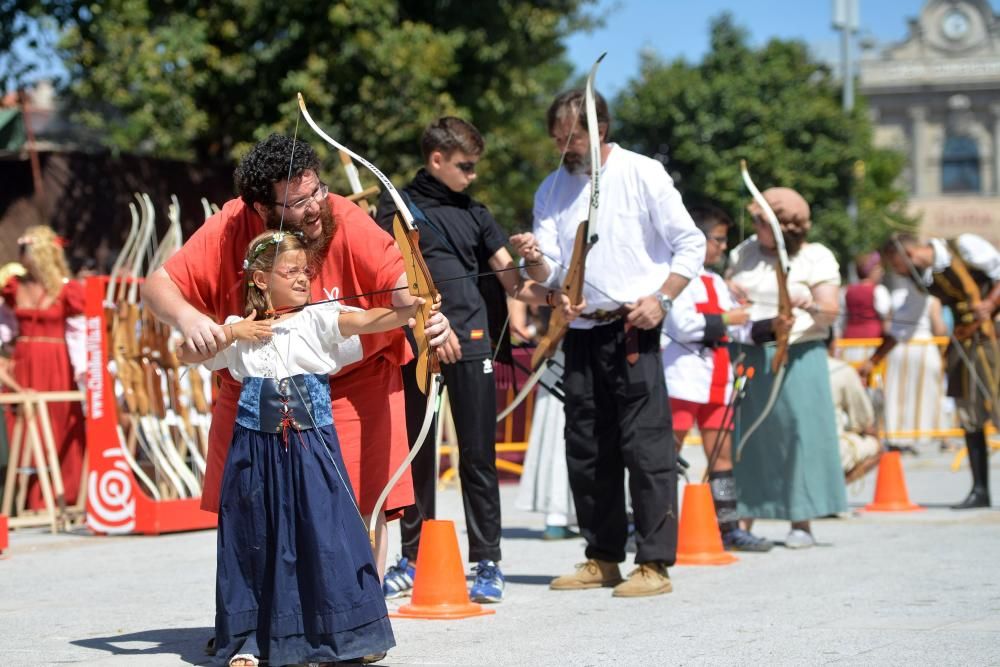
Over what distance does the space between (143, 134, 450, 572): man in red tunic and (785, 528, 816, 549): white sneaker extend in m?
3.80

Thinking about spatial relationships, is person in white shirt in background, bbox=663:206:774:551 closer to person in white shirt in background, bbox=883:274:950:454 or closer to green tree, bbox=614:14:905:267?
person in white shirt in background, bbox=883:274:950:454

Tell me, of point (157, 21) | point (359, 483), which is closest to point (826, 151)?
point (157, 21)

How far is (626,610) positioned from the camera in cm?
620

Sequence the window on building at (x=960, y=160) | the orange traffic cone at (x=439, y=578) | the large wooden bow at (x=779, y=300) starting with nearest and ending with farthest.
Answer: the orange traffic cone at (x=439, y=578) < the large wooden bow at (x=779, y=300) < the window on building at (x=960, y=160)

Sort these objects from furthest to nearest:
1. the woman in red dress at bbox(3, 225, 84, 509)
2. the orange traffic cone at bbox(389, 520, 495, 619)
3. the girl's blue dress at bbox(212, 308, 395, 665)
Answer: the woman in red dress at bbox(3, 225, 84, 509) → the orange traffic cone at bbox(389, 520, 495, 619) → the girl's blue dress at bbox(212, 308, 395, 665)

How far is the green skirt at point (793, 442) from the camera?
859cm

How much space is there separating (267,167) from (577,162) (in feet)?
7.04

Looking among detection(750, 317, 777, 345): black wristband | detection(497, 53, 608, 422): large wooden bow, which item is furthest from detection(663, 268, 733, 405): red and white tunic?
detection(497, 53, 608, 422): large wooden bow

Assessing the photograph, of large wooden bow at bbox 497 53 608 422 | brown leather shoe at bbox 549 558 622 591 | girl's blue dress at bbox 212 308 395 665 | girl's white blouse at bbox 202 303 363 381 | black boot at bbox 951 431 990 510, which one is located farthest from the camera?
black boot at bbox 951 431 990 510

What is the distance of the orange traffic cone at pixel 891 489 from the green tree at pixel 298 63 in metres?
7.96

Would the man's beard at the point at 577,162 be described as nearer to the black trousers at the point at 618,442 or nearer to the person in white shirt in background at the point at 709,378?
the black trousers at the point at 618,442

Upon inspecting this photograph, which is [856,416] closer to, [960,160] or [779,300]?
[779,300]

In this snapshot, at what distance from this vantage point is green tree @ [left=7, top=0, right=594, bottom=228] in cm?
1700

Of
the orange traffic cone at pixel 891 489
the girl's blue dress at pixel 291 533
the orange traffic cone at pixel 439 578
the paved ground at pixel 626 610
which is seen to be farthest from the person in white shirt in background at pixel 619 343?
the orange traffic cone at pixel 891 489
